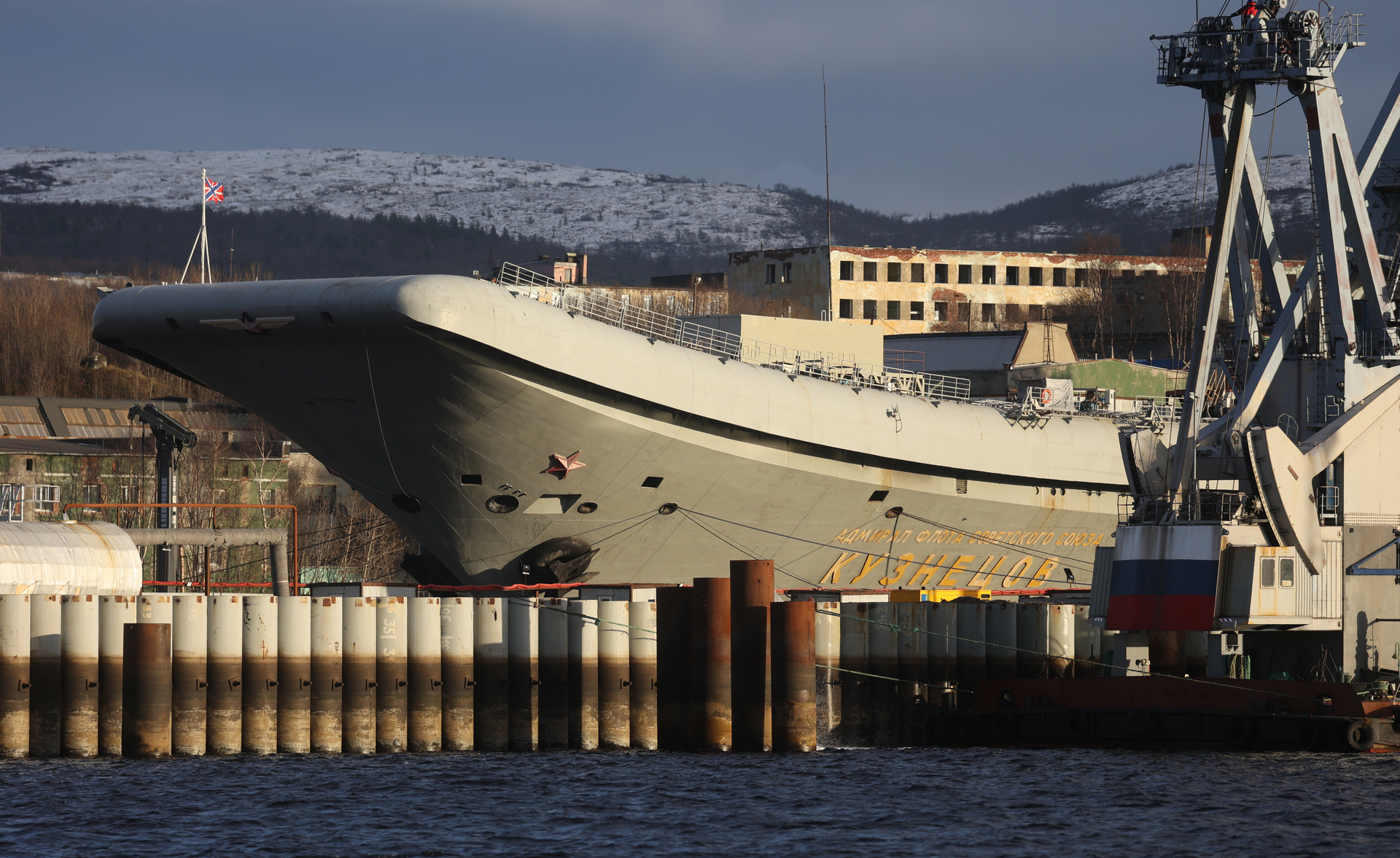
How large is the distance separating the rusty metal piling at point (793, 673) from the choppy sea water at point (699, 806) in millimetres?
650

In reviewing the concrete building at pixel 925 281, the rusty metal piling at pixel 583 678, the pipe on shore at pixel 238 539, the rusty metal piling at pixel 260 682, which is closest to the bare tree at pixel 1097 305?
the concrete building at pixel 925 281

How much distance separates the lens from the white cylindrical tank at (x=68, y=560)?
28.2 meters

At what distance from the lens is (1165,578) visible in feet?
91.8

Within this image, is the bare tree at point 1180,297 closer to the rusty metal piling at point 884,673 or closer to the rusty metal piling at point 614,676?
the rusty metal piling at point 884,673

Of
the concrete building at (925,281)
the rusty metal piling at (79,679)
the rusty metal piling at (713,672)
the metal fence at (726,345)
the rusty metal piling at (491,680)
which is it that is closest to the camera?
the rusty metal piling at (79,679)

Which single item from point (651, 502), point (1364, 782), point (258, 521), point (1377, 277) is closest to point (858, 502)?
point (651, 502)

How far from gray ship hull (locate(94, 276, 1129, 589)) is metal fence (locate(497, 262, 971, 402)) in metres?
1.07

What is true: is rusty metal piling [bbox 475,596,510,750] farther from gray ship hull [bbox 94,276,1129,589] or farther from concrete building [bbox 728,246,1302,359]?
concrete building [bbox 728,246,1302,359]

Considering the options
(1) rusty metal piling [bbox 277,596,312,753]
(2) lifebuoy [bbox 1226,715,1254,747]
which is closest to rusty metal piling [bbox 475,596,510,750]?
(1) rusty metal piling [bbox 277,596,312,753]

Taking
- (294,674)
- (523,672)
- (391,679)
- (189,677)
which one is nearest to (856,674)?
(523,672)

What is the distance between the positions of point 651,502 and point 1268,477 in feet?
48.8

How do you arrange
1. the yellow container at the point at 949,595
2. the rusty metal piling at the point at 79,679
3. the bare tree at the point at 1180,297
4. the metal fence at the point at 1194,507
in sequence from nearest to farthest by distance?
the rusty metal piling at the point at 79,679
the metal fence at the point at 1194,507
the yellow container at the point at 949,595
the bare tree at the point at 1180,297

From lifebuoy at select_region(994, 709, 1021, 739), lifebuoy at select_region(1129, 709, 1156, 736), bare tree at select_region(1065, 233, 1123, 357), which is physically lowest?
lifebuoy at select_region(994, 709, 1021, 739)

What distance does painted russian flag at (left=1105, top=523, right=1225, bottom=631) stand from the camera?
90.6ft
